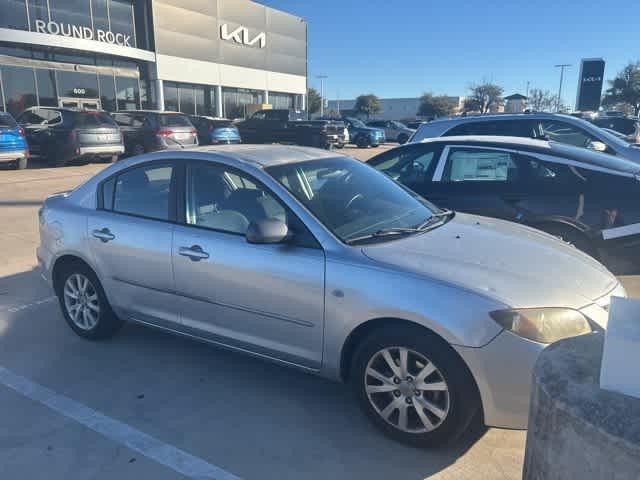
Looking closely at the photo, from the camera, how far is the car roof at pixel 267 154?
11.8 ft

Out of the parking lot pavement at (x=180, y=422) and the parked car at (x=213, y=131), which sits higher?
the parked car at (x=213, y=131)

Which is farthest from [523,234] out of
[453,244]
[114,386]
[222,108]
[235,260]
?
[222,108]

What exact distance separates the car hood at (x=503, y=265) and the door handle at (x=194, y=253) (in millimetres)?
1084

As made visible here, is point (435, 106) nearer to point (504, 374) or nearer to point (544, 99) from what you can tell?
point (544, 99)

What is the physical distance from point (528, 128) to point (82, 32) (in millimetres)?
24251

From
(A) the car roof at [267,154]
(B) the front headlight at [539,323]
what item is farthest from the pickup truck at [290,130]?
(B) the front headlight at [539,323]

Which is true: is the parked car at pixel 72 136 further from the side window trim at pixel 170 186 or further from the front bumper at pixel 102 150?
the side window trim at pixel 170 186

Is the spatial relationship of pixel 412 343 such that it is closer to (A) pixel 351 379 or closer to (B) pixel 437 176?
(A) pixel 351 379

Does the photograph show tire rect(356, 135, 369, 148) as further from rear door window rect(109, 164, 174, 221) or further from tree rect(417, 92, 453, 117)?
tree rect(417, 92, 453, 117)

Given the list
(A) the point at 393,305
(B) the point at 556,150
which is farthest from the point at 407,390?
(B) the point at 556,150

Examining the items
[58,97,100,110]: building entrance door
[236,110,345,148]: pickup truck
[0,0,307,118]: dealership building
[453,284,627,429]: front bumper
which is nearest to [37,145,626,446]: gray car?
[453,284,627,429]: front bumper

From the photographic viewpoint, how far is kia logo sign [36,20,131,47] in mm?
23797

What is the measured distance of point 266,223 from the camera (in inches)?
121

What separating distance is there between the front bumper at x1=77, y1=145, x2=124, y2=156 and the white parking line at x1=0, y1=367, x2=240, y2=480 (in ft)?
41.4
